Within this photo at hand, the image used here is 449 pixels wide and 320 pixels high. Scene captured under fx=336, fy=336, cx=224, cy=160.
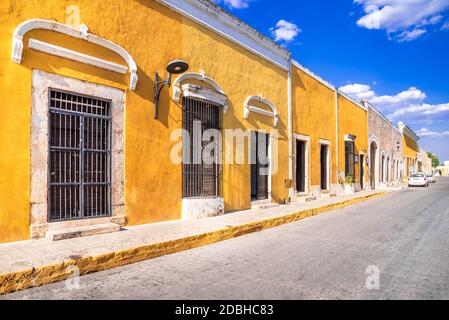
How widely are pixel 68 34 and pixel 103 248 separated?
372cm

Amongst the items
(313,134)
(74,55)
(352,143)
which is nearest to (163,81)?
(74,55)

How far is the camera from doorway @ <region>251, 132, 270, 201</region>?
10.8 metres

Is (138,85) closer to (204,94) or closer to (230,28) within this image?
(204,94)

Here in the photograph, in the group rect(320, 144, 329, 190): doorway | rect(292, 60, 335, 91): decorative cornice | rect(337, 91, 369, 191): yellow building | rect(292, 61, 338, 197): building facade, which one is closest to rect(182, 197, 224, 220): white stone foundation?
rect(292, 61, 338, 197): building facade

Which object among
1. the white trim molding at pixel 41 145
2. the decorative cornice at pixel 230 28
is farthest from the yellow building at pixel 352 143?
the white trim molding at pixel 41 145

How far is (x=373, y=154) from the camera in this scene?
25.5 meters

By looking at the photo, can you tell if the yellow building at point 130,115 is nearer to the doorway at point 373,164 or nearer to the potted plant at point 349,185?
the potted plant at point 349,185

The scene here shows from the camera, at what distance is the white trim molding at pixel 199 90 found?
7914mm

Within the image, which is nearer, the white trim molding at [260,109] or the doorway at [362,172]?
the white trim molding at [260,109]

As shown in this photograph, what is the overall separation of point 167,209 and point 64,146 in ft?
8.69

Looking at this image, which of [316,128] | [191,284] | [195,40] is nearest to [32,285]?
[191,284]

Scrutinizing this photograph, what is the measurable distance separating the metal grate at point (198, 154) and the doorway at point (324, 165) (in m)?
8.77

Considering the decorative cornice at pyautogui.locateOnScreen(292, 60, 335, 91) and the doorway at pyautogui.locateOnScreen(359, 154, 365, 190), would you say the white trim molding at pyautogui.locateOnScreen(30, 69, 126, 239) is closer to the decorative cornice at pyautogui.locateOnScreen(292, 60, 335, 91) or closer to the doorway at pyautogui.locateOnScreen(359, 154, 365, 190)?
the decorative cornice at pyautogui.locateOnScreen(292, 60, 335, 91)

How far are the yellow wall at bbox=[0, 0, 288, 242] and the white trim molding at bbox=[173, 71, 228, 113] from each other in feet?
0.80
